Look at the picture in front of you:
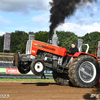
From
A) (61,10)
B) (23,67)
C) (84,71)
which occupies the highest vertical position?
(61,10)

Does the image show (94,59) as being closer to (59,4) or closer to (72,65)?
(72,65)

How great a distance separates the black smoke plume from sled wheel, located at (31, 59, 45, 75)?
311cm

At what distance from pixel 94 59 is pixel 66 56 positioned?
47.9 inches

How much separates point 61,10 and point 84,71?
4.16 m

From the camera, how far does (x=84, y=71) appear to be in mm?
7797

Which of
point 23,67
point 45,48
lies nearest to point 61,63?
point 45,48

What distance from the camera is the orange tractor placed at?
24.5 feet

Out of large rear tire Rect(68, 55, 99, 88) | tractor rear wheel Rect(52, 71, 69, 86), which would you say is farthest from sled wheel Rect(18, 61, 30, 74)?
large rear tire Rect(68, 55, 99, 88)

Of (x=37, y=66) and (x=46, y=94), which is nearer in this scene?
(x=46, y=94)

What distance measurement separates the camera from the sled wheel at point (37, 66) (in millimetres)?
7211

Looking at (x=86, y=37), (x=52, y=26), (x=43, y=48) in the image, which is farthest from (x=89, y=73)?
(x=86, y=37)

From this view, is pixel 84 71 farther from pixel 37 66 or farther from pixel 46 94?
pixel 46 94

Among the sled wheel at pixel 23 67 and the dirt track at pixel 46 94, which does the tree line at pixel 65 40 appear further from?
the dirt track at pixel 46 94

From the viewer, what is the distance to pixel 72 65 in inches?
299
